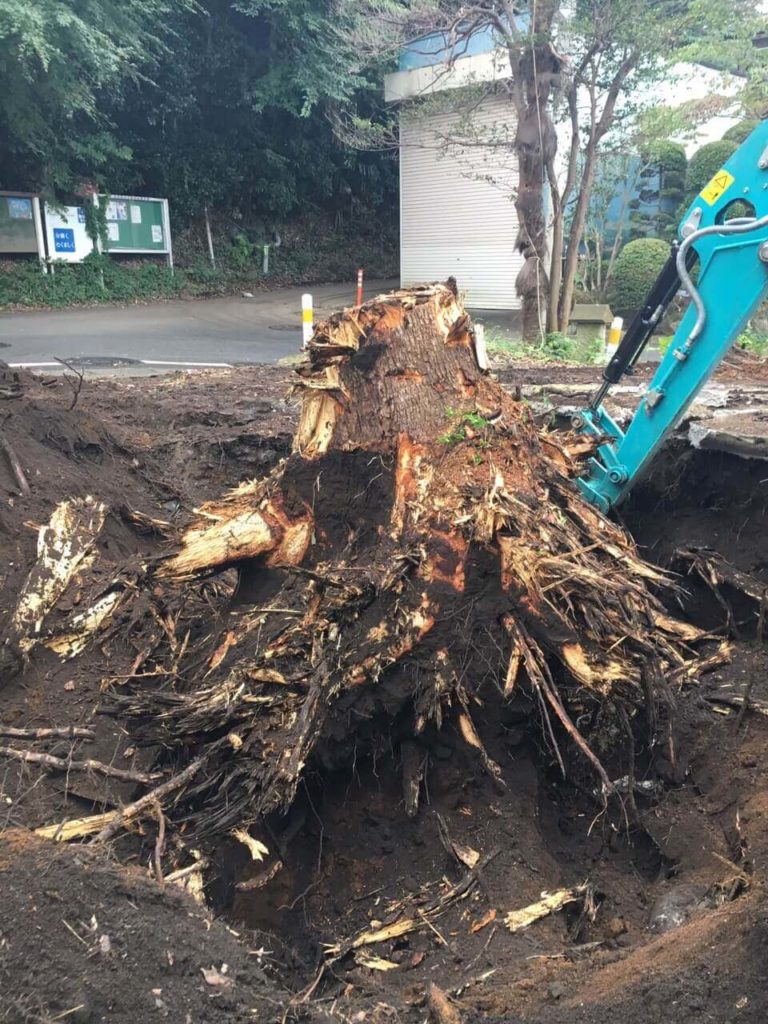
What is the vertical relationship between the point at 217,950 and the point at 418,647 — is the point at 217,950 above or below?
below

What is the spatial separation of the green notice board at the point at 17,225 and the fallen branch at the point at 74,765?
16.8m

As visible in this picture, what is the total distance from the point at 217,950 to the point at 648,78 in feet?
41.0

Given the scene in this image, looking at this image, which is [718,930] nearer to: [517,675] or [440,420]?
[517,675]

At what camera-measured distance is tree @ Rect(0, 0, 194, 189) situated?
13078 mm

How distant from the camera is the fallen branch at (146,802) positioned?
2.34m

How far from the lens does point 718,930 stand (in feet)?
6.06

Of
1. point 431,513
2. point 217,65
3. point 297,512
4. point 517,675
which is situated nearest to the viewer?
point 517,675

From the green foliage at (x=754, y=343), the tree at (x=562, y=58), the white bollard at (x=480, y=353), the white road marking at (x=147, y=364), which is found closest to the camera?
the white bollard at (x=480, y=353)

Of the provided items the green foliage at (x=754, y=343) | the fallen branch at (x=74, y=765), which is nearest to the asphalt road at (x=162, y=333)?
the green foliage at (x=754, y=343)

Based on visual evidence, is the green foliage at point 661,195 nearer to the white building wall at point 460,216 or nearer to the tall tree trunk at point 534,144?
the white building wall at point 460,216

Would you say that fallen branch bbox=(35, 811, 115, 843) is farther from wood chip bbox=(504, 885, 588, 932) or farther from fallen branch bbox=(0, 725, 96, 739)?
wood chip bbox=(504, 885, 588, 932)

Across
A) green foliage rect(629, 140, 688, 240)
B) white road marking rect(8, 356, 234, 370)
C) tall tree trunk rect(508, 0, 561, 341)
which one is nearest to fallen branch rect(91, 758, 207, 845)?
white road marking rect(8, 356, 234, 370)

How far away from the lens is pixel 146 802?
2.48m

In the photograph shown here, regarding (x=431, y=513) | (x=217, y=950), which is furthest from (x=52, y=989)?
(x=431, y=513)
